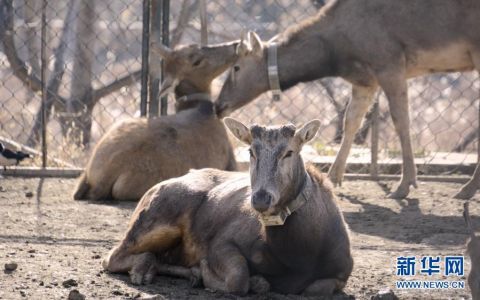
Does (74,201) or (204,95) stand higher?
(204,95)

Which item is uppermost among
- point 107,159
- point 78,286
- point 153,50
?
point 153,50

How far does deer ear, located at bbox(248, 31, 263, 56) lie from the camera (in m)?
9.46

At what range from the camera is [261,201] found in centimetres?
531

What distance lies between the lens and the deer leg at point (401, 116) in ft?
29.8

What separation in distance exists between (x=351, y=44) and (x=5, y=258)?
400 cm

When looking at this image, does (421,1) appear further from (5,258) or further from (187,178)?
(5,258)

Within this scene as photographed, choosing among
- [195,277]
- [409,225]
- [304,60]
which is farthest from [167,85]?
[195,277]

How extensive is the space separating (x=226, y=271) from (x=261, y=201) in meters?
0.61

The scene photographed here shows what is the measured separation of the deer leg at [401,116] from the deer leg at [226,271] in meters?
3.52

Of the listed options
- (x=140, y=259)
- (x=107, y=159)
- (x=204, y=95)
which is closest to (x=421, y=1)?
(x=204, y=95)

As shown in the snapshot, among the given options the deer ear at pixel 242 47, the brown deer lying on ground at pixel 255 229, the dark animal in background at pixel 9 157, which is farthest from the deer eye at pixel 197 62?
the brown deer lying on ground at pixel 255 229

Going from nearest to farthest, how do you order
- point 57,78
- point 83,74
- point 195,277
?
1. point 195,277
2. point 57,78
3. point 83,74

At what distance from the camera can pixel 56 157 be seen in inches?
429

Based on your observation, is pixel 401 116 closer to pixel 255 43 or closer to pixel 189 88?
pixel 255 43
